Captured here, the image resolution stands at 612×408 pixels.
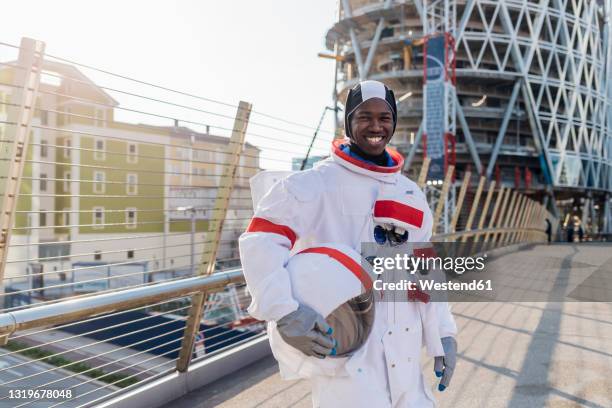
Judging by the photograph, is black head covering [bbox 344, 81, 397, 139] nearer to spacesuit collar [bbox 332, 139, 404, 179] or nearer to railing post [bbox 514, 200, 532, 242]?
→ spacesuit collar [bbox 332, 139, 404, 179]

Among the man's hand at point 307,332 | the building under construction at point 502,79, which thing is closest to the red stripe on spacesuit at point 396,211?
the man's hand at point 307,332

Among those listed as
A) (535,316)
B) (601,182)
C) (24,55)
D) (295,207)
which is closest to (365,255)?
(295,207)

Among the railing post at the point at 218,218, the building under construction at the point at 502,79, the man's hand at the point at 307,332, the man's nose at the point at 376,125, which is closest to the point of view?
the man's hand at the point at 307,332

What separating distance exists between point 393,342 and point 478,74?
44.6 m

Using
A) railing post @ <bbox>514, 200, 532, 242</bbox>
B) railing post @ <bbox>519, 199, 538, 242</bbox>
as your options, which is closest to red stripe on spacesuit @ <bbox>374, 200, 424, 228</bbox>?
railing post @ <bbox>514, 200, 532, 242</bbox>

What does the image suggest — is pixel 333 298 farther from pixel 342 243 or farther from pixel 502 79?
pixel 502 79

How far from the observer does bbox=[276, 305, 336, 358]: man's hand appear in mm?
1868

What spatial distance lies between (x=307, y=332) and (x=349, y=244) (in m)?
0.50

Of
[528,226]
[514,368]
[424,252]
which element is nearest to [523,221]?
[528,226]

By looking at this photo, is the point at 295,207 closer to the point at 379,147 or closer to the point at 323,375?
the point at 379,147

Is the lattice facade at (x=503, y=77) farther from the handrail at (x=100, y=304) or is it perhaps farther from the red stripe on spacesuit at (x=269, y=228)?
the red stripe on spacesuit at (x=269, y=228)

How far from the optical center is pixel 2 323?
2.38 metres

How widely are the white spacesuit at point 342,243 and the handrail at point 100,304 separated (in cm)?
122

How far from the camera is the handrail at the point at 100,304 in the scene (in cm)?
246
